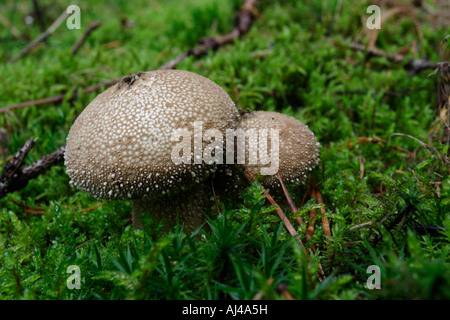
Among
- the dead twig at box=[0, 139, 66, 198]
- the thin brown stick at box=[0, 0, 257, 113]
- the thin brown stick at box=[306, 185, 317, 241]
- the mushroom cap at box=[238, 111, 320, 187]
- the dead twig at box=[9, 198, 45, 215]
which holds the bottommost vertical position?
the dead twig at box=[9, 198, 45, 215]

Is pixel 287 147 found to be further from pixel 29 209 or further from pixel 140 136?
pixel 29 209

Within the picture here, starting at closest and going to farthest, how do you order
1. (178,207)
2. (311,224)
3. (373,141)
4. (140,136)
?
(140,136) < (311,224) < (178,207) < (373,141)

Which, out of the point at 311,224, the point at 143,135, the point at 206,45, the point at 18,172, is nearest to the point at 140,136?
the point at 143,135

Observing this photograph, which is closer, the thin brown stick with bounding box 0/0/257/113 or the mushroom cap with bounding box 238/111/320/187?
the mushroom cap with bounding box 238/111/320/187

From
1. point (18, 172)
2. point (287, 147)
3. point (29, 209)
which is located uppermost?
point (287, 147)

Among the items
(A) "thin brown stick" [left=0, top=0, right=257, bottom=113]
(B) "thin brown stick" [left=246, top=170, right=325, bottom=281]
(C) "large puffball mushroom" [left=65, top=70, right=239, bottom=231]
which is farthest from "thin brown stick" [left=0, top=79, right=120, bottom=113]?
(B) "thin brown stick" [left=246, top=170, right=325, bottom=281]

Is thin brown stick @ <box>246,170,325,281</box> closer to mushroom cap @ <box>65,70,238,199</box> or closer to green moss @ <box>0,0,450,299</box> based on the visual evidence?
green moss @ <box>0,0,450,299</box>

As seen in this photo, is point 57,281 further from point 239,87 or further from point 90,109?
point 239,87

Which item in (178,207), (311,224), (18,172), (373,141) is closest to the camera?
(311,224)
